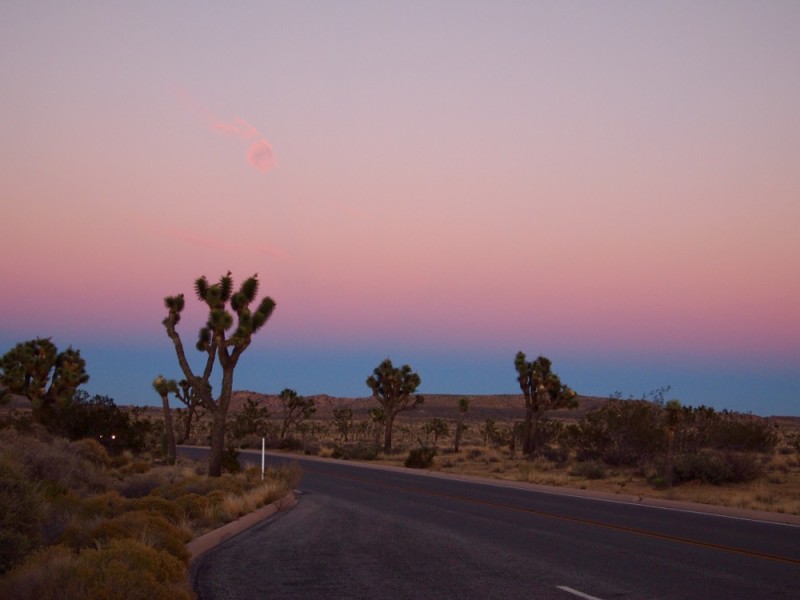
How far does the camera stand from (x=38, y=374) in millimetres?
46094

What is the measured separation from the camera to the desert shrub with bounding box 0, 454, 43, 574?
28.7 ft

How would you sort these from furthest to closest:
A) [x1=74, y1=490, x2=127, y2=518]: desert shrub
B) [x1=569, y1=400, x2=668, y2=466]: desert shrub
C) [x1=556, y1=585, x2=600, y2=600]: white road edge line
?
[x1=569, y1=400, x2=668, y2=466]: desert shrub, [x1=74, y1=490, x2=127, y2=518]: desert shrub, [x1=556, y1=585, x2=600, y2=600]: white road edge line

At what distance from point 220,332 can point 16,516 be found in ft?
65.8

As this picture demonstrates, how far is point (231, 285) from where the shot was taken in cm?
3120

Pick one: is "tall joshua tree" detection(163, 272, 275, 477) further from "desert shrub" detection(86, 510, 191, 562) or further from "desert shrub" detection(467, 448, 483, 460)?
"desert shrub" detection(467, 448, 483, 460)

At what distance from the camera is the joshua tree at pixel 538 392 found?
48.4m

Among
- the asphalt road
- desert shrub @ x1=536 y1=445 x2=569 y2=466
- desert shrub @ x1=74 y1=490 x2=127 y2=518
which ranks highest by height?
desert shrub @ x1=536 y1=445 x2=569 y2=466

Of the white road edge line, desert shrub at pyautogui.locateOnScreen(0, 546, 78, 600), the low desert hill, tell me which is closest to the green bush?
desert shrub at pyautogui.locateOnScreen(0, 546, 78, 600)

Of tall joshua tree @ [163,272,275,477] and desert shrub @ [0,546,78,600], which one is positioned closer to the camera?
desert shrub @ [0,546,78,600]

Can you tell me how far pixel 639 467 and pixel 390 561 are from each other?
26041mm

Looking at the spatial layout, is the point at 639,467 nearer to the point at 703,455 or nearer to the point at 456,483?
the point at 703,455

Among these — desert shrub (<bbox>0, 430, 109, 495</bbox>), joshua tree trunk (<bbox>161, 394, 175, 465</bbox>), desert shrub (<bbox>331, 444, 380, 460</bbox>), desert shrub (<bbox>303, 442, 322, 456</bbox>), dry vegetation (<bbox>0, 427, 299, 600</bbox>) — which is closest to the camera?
dry vegetation (<bbox>0, 427, 299, 600</bbox>)

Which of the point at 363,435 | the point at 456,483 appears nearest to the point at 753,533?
the point at 456,483

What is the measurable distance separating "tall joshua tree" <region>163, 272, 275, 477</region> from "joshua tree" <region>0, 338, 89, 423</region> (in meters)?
17.6
